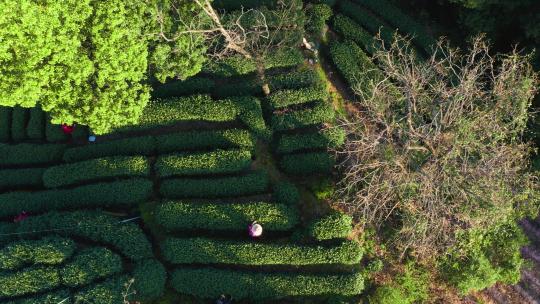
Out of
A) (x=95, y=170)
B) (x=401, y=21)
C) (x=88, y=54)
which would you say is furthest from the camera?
(x=401, y=21)

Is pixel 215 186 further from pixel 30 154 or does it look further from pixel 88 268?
pixel 30 154

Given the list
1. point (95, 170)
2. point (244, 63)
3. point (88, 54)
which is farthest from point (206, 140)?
point (88, 54)

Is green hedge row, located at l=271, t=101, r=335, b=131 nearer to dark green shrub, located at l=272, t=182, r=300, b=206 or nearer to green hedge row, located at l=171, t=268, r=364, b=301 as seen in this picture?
dark green shrub, located at l=272, t=182, r=300, b=206

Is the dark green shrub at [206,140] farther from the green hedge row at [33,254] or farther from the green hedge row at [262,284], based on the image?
the green hedge row at [33,254]

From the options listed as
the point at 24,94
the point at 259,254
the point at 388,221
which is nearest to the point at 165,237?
the point at 259,254

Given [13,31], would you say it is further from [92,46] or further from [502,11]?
[502,11]

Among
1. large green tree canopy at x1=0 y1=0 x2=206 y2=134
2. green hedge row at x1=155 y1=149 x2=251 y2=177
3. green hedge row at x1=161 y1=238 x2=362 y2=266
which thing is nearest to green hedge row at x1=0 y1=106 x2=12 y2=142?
large green tree canopy at x1=0 y1=0 x2=206 y2=134
